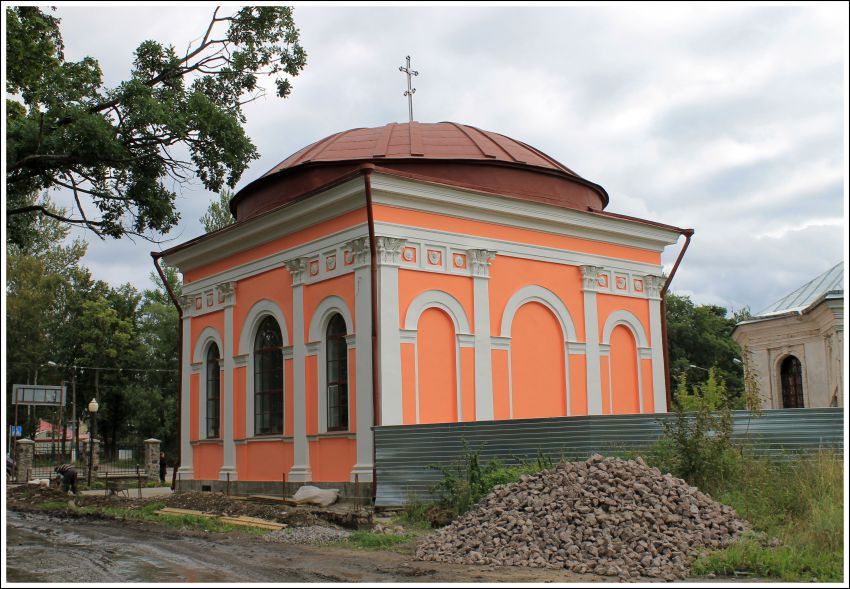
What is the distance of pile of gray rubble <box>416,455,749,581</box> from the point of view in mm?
9258

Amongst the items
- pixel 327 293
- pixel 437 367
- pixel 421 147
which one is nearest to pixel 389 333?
pixel 437 367

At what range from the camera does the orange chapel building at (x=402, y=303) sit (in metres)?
16.5

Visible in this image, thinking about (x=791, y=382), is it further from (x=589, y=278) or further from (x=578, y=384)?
(x=578, y=384)

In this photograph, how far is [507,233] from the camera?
18.3 meters

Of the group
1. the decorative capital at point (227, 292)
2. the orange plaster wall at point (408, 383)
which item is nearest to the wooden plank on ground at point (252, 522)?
the orange plaster wall at point (408, 383)

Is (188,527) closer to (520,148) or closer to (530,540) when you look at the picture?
(530,540)

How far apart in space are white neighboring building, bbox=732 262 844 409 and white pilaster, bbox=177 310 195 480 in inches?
546

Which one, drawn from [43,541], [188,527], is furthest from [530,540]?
[43,541]

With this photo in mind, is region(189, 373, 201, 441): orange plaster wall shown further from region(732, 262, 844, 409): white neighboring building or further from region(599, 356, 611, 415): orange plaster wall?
region(732, 262, 844, 409): white neighboring building

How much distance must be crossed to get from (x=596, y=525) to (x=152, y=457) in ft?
84.6

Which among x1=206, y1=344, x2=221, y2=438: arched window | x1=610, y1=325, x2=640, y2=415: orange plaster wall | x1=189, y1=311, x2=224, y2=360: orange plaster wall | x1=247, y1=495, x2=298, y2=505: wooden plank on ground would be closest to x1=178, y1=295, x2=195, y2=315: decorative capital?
x1=189, y1=311, x2=224, y2=360: orange plaster wall

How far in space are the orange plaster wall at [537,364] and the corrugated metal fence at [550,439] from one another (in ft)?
12.3

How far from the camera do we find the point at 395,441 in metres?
14.7

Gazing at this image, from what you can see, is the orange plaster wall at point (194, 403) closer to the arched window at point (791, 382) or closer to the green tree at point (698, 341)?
the arched window at point (791, 382)
